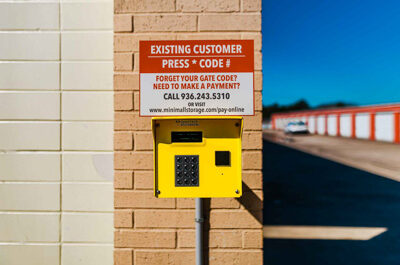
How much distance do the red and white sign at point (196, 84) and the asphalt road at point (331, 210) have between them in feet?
8.02

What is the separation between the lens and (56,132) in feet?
8.68

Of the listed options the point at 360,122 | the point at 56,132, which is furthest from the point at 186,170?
the point at 360,122

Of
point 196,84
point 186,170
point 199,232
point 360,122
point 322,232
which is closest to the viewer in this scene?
point 186,170

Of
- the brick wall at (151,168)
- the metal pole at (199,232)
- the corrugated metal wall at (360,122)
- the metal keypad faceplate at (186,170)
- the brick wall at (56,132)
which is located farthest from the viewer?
the corrugated metal wall at (360,122)

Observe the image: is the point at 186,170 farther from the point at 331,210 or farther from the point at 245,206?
the point at 331,210

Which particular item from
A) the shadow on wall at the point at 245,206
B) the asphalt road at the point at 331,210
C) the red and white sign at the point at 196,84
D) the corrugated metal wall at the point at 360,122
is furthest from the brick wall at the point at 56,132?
the corrugated metal wall at the point at 360,122

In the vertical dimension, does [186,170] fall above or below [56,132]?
below

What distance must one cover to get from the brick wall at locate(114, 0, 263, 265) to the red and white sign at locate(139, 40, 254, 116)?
104mm

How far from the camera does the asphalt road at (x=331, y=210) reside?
13.3ft

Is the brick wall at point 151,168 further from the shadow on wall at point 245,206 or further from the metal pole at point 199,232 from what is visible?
the metal pole at point 199,232

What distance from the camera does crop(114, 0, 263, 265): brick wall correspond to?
7.88 ft

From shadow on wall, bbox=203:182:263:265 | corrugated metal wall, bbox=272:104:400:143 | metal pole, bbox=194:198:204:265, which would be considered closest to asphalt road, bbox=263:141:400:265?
shadow on wall, bbox=203:182:263:265

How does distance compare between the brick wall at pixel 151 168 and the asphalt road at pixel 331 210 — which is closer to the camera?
the brick wall at pixel 151 168

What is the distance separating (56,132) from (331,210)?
5.22 m
